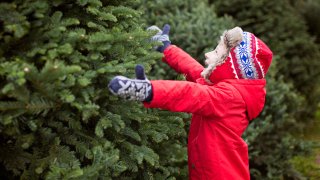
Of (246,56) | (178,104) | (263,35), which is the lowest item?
(263,35)

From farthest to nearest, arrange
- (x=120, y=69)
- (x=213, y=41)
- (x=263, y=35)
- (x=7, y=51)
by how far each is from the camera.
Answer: (x=263, y=35) → (x=213, y=41) → (x=120, y=69) → (x=7, y=51)

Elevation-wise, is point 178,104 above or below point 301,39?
above

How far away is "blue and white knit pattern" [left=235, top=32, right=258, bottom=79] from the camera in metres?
2.77

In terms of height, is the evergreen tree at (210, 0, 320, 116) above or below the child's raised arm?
below

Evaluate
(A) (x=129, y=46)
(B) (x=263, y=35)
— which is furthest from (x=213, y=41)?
(A) (x=129, y=46)

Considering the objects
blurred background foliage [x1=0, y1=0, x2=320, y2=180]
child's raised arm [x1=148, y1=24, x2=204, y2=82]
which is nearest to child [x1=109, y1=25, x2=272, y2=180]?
blurred background foliage [x1=0, y1=0, x2=320, y2=180]

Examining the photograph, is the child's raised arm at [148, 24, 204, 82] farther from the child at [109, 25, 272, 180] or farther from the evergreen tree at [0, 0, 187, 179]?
the evergreen tree at [0, 0, 187, 179]

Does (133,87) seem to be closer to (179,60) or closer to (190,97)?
(190,97)

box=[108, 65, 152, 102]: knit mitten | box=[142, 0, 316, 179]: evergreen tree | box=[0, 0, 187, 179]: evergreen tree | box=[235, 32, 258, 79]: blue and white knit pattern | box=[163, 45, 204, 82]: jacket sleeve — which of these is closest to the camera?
box=[0, 0, 187, 179]: evergreen tree

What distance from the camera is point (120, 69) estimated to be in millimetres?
2312

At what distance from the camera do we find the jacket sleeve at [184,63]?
129 inches

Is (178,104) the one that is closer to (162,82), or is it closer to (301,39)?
(162,82)

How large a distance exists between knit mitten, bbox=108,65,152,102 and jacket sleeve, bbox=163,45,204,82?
1.05 metres

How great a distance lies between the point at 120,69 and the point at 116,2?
2.02ft
